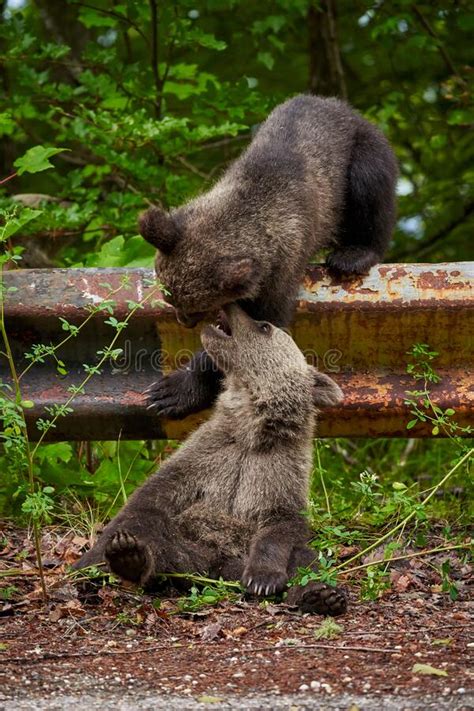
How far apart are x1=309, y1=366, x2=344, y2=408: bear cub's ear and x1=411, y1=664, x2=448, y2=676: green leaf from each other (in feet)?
5.99

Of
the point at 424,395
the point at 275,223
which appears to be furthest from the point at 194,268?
the point at 424,395

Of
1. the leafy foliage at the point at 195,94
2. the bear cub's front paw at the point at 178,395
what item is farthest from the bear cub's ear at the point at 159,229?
the leafy foliage at the point at 195,94

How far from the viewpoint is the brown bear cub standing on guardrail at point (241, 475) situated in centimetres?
438

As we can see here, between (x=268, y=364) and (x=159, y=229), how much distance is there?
0.78 meters

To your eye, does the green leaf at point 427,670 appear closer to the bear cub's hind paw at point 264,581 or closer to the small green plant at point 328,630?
the small green plant at point 328,630

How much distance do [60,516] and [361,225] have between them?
2.34 metres

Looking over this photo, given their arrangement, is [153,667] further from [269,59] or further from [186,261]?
[269,59]

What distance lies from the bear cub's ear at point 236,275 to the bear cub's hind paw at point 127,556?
1.28 metres

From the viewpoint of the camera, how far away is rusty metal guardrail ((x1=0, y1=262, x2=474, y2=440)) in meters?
4.87

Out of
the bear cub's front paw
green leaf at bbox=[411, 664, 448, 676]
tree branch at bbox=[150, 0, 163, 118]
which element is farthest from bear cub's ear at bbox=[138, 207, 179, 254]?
tree branch at bbox=[150, 0, 163, 118]

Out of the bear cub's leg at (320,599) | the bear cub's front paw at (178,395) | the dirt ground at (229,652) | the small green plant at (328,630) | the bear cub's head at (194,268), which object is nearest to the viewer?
the dirt ground at (229,652)

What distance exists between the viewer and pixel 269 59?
303 inches

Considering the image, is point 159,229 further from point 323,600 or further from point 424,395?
point 323,600

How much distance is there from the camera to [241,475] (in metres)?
4.68
